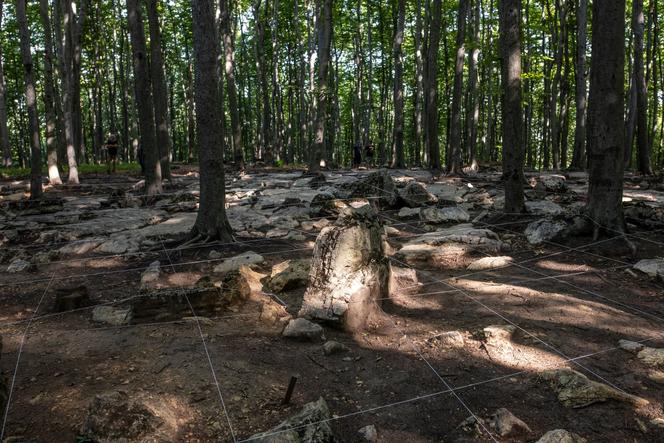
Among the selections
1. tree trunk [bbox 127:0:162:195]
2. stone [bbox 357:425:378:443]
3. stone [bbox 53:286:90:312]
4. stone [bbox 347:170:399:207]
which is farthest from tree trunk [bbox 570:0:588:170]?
stone [bbox 53:286:90:312]

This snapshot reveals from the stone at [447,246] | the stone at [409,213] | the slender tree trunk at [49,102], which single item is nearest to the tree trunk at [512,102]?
the stone at [447,246]

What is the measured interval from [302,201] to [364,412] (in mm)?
8708

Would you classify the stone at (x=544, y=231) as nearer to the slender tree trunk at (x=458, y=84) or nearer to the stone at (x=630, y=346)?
the stone at (x=630, y=346)

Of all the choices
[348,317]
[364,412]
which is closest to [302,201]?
[348,317]

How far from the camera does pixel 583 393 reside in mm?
3053

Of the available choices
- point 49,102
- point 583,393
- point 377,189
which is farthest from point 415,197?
point 49,102

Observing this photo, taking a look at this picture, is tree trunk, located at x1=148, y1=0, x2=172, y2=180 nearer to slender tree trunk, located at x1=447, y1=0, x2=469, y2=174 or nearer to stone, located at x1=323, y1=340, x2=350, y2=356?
slender tree trunk, located at x1=447, y1=0, x2=469, y2=174

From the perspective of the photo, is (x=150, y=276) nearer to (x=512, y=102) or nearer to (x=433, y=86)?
(x=512, y=102)

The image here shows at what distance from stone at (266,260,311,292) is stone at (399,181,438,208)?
17.7 feet

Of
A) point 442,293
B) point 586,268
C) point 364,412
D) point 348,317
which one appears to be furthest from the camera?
point 586,268

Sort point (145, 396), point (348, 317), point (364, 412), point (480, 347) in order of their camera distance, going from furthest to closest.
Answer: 1. point (348, 317)
2. point (480, 347)
3. point (364, 412)
4. point (145, 396)

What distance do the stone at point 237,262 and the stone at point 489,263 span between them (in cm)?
314

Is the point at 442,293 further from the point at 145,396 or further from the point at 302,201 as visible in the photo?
the point at 302,201

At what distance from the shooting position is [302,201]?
1148 centimetres
